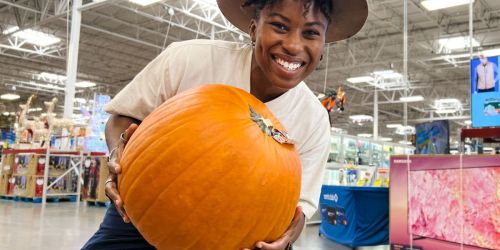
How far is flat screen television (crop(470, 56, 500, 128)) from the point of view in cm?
346

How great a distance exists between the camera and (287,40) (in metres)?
1.20

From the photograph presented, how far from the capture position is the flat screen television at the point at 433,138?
13.5 feet

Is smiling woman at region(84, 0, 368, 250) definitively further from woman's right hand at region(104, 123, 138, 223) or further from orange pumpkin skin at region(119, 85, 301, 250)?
orange pumpkin skin at region(119, 85, 301, 250)

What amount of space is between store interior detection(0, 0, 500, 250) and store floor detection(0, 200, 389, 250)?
0.02 m

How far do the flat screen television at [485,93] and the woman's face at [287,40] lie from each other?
276 cm

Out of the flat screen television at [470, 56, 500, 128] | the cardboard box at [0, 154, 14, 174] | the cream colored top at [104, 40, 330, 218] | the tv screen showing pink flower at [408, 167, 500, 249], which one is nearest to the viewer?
the cream colored top at [104, 40, 330, 218]

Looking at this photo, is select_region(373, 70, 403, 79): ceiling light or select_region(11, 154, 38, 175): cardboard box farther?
select_region(373, 70, 403, 79): ceiling light

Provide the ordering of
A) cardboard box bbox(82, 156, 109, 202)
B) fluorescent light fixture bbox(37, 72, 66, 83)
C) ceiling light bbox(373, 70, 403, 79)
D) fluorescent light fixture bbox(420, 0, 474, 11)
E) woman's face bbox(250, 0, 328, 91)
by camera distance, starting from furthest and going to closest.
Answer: fluorescent light fixture bbox(37, 72, 66, 83) < ceiling light bbox(373, 70, 403, 79) < cardboard box bbox(82, 156, 109, 202) < fluorescent light fixture bbox(420, 0, 474, 11) < woman's face bbox(250, 0, 328, 91)

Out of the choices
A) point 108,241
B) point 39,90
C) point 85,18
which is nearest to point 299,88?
point 108,241

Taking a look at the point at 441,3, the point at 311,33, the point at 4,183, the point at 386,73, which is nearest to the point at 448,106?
the point at 386,73

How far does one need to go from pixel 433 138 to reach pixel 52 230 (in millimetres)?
4735

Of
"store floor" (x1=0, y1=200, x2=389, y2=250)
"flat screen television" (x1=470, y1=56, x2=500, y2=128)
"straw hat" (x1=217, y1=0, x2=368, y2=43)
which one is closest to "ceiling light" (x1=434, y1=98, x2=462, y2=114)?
"store floor" (x1=0, y1=200, x2=389, y2=250)

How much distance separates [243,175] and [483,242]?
302 cm

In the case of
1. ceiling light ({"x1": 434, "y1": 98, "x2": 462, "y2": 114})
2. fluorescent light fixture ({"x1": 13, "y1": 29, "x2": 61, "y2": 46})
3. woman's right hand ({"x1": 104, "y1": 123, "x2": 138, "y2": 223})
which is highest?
fluorescent light fixture ({"x1": 13, "y1": 29, "x2": 61, "y2": 46})
